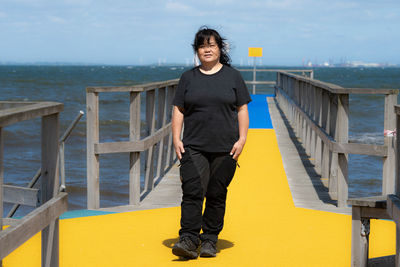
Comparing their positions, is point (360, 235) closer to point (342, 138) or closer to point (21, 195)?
point (21, 195)

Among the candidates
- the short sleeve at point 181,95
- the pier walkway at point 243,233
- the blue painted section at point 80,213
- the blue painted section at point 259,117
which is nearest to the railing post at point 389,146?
the pier walkway at point 243,233

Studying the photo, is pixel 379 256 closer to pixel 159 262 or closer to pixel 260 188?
pixel 159 262

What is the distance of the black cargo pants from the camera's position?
15.1 ft

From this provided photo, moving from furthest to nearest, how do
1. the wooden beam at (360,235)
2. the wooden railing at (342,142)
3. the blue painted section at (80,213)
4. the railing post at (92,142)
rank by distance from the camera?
the wooden railing at (342,142), the railing post at (92,142), the blue painted section at (80,213), the wooden beam at (360,235)

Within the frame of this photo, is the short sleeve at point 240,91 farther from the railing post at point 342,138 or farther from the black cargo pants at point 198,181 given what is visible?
the railing post at point 342,138

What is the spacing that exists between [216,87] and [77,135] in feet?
56.1

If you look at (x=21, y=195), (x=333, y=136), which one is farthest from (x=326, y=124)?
(x=21, y=195)

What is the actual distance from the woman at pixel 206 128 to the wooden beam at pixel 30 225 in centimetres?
127

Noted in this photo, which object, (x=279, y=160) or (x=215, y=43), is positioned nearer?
(x=215, y=43)

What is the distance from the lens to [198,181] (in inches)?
182

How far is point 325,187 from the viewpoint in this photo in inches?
300

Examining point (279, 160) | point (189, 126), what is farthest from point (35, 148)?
point (189, 126)

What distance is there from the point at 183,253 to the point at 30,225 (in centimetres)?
166

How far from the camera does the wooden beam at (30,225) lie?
279 centimetres
